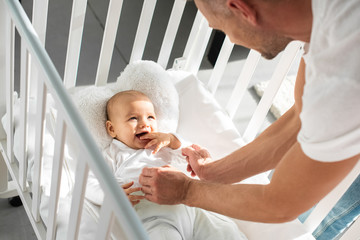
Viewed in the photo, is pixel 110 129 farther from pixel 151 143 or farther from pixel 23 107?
pixel 23 107

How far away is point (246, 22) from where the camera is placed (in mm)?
906

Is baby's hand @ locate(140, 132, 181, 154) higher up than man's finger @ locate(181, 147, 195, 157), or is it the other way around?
man's finger @ locate(181, 147, 195, 157)

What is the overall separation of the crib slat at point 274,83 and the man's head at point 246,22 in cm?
56

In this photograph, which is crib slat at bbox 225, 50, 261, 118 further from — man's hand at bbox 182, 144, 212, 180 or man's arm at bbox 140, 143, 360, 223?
man's arm at bbox 140, 143, 360, 223

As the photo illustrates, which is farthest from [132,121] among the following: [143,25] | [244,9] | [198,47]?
[244,9]

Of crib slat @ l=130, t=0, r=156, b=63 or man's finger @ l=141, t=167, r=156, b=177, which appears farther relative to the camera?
crib slat @ l=130, t=0, r=156, b=63

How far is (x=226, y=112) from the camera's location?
1.85 metres

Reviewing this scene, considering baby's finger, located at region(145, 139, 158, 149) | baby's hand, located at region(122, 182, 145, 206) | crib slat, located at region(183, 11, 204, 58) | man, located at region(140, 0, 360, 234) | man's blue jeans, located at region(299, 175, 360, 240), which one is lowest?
man's blue jeans, located at region(299, 175, 360, 240)

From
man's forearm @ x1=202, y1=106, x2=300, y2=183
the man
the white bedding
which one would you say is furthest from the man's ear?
the white bedding

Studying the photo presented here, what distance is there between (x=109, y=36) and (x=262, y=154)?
696 millimetres

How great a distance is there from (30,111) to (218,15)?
0.81m

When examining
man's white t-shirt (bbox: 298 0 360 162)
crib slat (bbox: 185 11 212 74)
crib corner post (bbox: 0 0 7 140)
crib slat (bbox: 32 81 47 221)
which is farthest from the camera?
crib slat (bbox: 185 11 212 74)

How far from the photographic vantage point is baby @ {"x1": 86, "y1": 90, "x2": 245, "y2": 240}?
131cm

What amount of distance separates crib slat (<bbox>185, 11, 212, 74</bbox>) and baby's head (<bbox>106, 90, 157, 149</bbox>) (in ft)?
1.28
